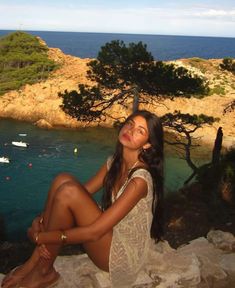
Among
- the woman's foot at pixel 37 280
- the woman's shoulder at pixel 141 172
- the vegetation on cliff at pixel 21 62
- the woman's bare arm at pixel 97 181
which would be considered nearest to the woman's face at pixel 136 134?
the woman's shoulder at pixel 141 172

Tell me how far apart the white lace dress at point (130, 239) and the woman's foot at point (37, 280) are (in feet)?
1.99

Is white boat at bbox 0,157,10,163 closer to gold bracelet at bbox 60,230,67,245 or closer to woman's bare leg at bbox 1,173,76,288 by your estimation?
woman's bare leg at bbox 1,173,76,288

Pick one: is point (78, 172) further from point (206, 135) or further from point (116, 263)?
point (116, 263)

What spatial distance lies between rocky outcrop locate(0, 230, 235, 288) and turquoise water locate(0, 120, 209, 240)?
51.8 ft

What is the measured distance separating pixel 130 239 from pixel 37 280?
3.15ft

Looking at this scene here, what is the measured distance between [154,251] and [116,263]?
750 mm

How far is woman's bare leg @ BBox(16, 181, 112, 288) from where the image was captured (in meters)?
3.50

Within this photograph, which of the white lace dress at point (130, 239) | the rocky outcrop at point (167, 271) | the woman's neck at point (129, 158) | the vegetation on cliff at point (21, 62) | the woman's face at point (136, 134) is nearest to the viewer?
the white lace dress at point (130, 239)

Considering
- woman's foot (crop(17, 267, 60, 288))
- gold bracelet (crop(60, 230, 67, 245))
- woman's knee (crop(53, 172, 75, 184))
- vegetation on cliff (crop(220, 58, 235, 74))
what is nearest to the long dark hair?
woman's knee (crop(53, 172, 75, 184))

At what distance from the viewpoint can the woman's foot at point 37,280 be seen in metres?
3.59

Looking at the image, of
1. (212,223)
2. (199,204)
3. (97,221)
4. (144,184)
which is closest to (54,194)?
(97,221)

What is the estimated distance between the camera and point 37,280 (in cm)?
364

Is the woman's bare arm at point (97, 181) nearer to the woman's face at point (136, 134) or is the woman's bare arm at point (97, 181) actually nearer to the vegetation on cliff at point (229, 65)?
the woman's face at point (136, 134)

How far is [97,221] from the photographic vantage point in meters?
3.37
